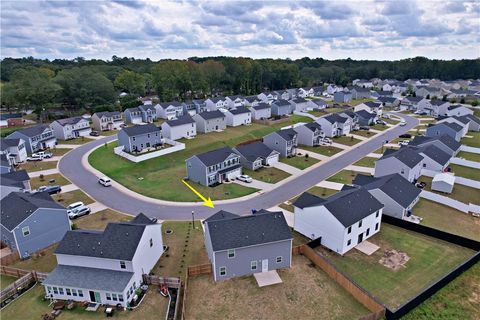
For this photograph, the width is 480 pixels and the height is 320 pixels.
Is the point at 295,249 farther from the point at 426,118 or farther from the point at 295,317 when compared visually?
A: the point at 426,118

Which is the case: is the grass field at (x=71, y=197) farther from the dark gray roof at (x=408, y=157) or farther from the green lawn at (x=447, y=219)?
the dark gray roof at (x=408, y=157)

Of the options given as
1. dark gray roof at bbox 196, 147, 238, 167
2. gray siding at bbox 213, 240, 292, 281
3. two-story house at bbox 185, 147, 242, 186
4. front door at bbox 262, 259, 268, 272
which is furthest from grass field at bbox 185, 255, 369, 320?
dark gray roof at bbox 196, 147, 238, 167

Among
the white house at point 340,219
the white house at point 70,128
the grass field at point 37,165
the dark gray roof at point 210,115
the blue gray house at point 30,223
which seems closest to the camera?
the blue gray house at point 30,223

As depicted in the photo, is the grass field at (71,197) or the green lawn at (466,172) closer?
the grass field at (71,197)

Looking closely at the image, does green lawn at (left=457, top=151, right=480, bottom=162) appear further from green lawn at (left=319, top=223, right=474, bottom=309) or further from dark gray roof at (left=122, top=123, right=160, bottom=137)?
dark gray roof at (left=122, top=123, right=160, bottom=137)

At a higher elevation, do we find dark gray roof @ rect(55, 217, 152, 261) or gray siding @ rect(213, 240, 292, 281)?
dark gray roof @ rect(55, 217, 152, 261)

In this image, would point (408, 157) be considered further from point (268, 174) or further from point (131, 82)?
point (131, 82)

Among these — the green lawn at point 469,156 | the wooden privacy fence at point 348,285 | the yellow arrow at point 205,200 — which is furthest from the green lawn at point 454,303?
the green lawn at point 469,156
